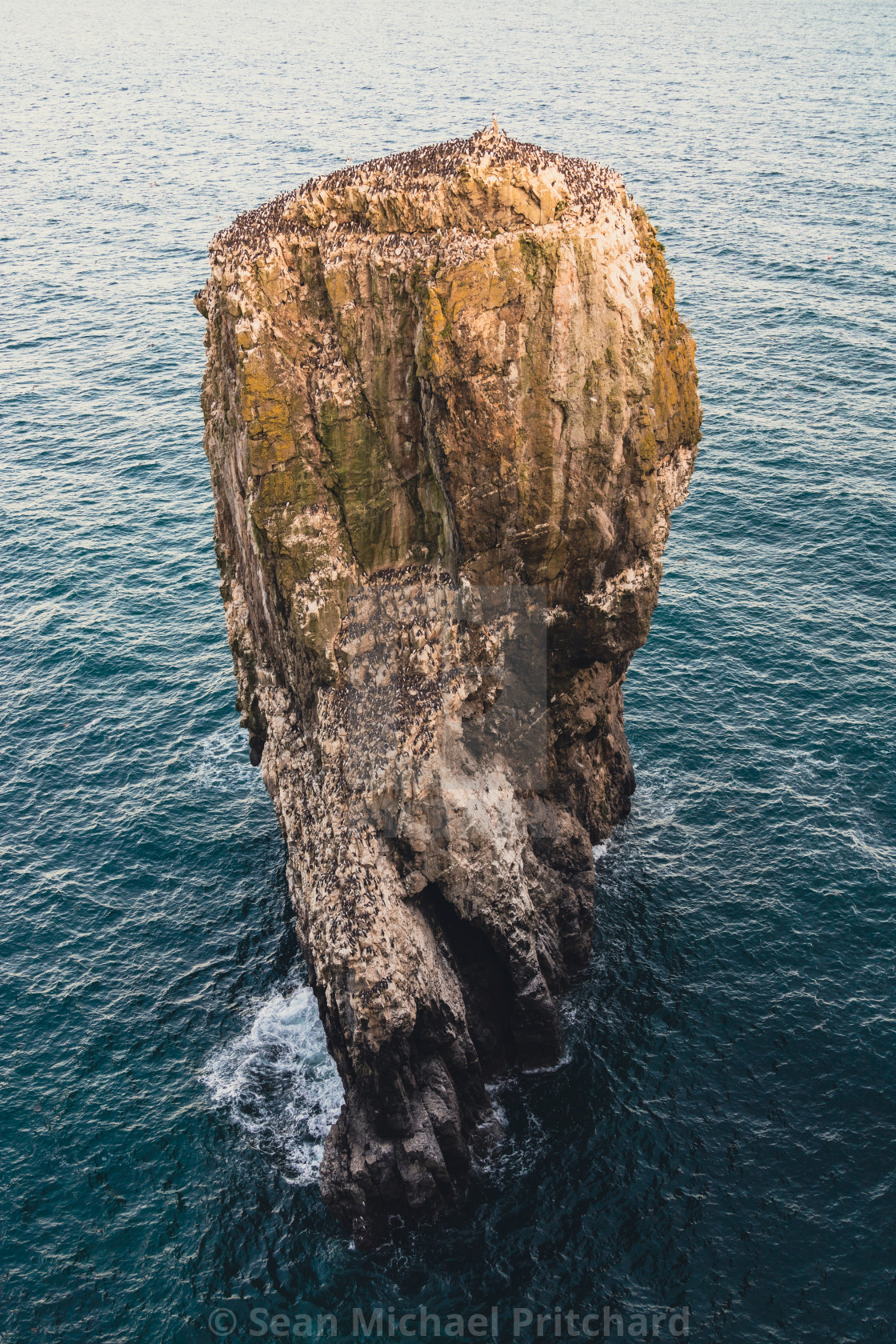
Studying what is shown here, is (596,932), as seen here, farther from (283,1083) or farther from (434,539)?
(434,539)

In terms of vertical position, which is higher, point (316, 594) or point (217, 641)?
point (316, 594)

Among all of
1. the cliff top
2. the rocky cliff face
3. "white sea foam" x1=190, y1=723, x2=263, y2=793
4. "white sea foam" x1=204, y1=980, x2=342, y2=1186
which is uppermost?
the cliff top

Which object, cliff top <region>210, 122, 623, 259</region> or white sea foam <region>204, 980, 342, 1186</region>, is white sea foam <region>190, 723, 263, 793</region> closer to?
white sea foam <region>204, 980, 342, 1186</region>

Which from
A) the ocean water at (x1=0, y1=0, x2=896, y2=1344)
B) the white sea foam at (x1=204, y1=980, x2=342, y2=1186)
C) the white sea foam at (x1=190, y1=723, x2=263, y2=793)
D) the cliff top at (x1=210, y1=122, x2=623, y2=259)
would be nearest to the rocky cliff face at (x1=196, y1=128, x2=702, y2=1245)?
the cliff top at (x1=210, y1=122, x2=623, y2=259)

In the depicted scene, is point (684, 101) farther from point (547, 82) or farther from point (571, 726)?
point (571, 726)

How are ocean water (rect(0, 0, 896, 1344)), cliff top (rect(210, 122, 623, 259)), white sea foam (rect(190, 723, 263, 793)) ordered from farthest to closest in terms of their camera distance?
white sea foam (rect(190, 723, 263, 793)) < cliff top (rect(210, 122, 623, 259)) < ocean water (rect(0, 0, 896, 1344))

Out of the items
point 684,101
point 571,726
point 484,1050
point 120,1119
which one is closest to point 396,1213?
point 484,1050

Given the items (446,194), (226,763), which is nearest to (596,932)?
(226,763)
